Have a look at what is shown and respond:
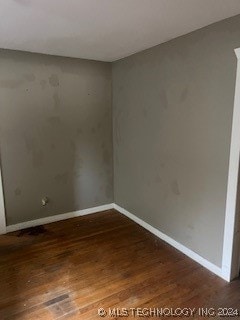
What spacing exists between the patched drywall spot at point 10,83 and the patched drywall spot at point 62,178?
1.24 m

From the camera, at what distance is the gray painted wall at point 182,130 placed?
84.3 inches

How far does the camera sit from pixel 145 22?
207cm

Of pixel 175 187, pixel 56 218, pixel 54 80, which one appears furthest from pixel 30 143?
pixel 175 187

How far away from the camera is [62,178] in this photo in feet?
11.3

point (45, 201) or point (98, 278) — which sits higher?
point (45, 201)

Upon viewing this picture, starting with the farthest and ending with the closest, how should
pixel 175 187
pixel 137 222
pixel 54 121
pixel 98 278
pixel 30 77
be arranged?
pixel 137 222 → pixel 54 121 → pixel 30 77 → pixel 175 187 → pixel 98 278

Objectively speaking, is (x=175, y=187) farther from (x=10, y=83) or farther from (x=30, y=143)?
(x=10, y=83)

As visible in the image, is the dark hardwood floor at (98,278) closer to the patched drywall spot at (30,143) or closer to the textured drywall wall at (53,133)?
the textured drywall wall at (53,133)

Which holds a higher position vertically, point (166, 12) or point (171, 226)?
point (166, 12)

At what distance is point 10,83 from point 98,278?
7.71 ft

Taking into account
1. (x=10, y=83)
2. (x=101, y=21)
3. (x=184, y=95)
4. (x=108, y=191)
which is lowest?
(x=108, y=191)

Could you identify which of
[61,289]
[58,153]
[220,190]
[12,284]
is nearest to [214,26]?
[220,190]

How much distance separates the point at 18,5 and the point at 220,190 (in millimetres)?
2125

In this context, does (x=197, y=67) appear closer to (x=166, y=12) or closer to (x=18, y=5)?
(x=166, y=12)
